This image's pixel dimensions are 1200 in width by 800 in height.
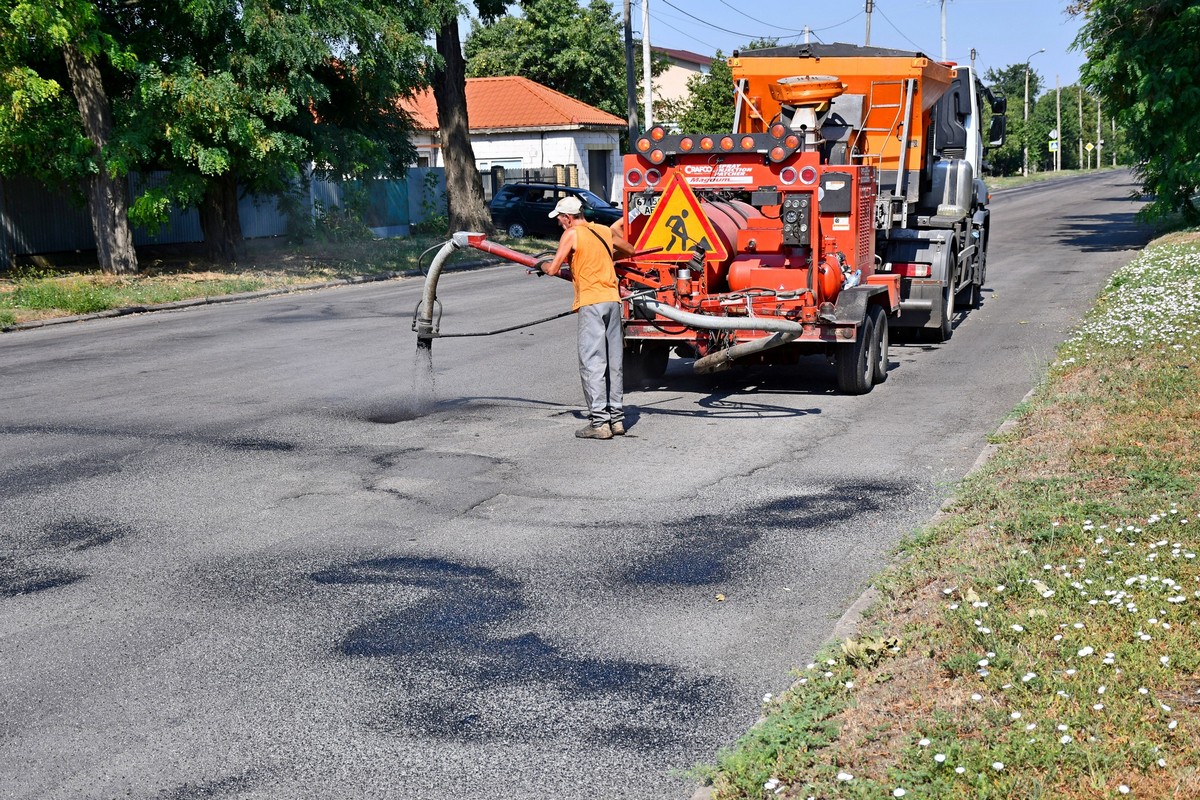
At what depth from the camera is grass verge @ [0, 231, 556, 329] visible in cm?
1933

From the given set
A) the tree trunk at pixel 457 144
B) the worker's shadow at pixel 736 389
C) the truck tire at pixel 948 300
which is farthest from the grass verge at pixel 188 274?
the truck tire at pixel 948 300

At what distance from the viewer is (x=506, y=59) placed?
61.0m

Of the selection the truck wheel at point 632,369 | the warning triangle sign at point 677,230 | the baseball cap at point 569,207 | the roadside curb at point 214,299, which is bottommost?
the truck wheel at point 632,369

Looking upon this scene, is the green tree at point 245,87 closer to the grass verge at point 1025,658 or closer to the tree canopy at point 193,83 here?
the tree canopy at point 193,83

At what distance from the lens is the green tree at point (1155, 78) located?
2381cm

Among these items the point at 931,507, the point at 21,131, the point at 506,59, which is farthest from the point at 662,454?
the point at 506,59

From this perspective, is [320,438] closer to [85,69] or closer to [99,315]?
[99,315]

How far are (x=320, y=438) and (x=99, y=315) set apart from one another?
11187 millimetres

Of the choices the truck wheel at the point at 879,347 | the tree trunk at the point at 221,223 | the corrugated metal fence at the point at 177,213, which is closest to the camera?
the truck wheel at the point at 879,347

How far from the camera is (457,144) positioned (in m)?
32.4

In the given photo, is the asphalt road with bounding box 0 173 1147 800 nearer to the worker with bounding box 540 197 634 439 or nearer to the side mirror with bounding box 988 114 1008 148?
the worker with bounding box 540 197 634 439

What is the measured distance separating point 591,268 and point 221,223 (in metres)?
18.4

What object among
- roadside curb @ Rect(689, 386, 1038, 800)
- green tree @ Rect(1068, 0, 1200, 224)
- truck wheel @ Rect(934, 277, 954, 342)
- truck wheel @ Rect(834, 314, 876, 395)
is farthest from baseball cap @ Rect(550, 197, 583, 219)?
green tree @ Rect(1068, 0, 1200, 224)

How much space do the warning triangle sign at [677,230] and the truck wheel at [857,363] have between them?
54.2 inches
